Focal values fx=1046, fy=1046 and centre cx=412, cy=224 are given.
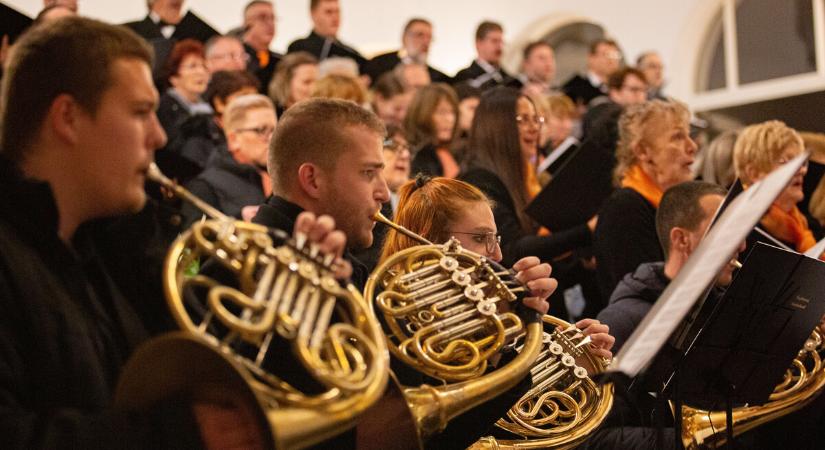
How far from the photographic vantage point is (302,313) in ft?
5.43

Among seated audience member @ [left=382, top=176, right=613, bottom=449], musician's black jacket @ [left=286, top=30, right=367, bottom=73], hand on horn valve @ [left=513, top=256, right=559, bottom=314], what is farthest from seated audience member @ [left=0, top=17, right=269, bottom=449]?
musician's black jacket @ [left=286, top=30, right=367, bottom=73]

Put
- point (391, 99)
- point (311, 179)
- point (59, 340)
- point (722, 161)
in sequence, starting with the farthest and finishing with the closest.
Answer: point (391, 99), point (722, 161), point (311, 179), point (59, 340)

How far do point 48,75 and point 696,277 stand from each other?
1.22 m

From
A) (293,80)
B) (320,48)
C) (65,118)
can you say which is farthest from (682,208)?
(320,48)

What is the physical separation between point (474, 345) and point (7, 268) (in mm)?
946

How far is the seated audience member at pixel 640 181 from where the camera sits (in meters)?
4.32

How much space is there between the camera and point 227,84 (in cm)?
525

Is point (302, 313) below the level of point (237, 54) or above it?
above

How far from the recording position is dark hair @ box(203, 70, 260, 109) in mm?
5234

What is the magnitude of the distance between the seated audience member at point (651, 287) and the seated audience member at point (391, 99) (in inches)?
111

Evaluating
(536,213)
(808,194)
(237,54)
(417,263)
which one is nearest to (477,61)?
(237,54)

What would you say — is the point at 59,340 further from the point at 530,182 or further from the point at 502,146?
the point at 530,182

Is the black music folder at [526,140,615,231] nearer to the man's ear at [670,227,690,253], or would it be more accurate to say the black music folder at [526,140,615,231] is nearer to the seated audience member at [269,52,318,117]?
the man's ear at [670,227,690,253]

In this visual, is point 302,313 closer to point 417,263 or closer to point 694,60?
point 417,263
